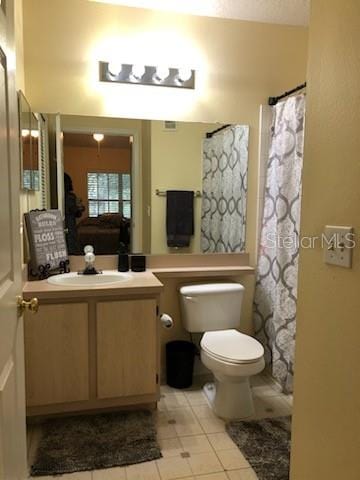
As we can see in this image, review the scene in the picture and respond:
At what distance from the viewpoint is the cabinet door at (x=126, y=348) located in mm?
2137

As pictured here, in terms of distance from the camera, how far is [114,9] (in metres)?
2.45

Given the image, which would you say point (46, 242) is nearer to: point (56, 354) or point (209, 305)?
point (56, 354)

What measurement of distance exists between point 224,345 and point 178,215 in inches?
37.3

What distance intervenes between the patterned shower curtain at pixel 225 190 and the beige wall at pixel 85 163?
652 mm

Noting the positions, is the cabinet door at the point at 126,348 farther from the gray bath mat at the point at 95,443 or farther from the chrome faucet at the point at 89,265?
the chrome faucet at the point at 89,265

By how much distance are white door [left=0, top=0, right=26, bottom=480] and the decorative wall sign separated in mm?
976

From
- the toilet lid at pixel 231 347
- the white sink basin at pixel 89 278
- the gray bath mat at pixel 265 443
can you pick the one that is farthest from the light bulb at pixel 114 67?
the gray bath mat at pixel 265 443

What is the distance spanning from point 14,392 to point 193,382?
1698 mm

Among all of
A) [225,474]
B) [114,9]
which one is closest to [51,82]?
[114,9]

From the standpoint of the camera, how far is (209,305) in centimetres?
254

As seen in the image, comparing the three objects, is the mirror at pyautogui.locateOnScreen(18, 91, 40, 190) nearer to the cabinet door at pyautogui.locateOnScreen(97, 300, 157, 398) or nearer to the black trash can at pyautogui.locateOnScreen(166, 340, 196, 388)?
the cabinet door at pyautogui.locateOnScreen(97, 300, 157, 398)

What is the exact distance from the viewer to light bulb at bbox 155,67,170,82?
8.26 ft

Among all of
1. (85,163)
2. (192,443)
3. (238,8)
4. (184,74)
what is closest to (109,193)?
(85,163)

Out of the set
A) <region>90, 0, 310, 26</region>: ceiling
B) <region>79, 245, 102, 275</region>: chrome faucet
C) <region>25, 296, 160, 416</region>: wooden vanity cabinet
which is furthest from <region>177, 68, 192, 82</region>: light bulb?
<region>25, 296, 160, 416</region>: wooden vanity cabinet
